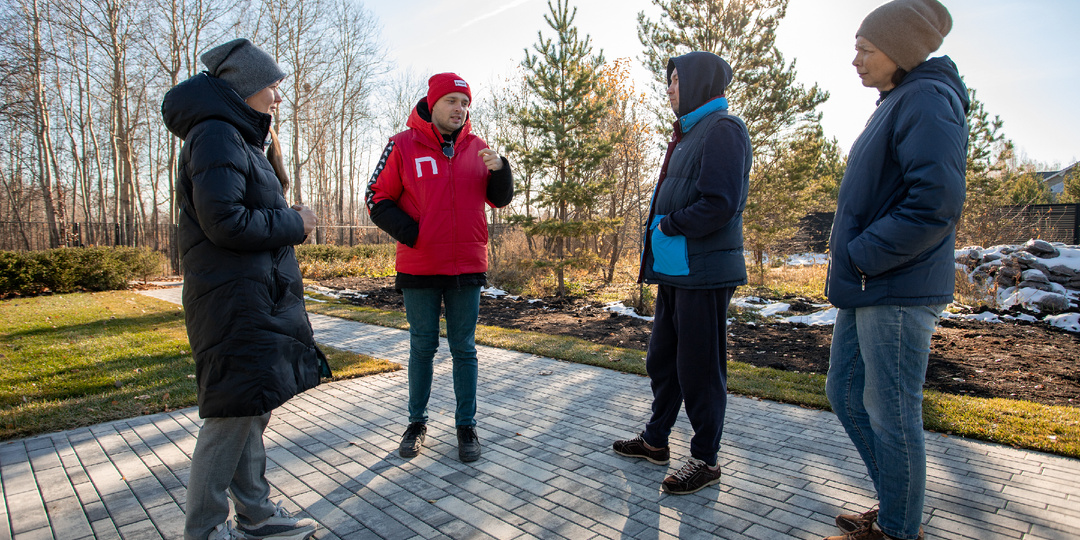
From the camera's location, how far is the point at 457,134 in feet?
11.1

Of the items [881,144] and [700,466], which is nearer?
[881,144]

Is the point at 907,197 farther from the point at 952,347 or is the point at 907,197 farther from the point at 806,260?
the point at 806,260

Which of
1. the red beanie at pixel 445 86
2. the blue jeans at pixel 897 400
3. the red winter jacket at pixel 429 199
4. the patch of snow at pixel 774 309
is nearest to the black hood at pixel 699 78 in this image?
the red winter jacket at pixel 429 199

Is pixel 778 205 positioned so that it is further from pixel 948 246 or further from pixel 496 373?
pixel 948 246

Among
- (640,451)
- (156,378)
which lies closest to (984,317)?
(640,451)

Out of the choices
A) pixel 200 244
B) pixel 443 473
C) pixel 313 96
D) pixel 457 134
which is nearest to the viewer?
pixel 200 244

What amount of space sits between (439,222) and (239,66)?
4.27ft

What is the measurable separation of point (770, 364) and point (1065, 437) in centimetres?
255

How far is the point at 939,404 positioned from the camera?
4.02 m

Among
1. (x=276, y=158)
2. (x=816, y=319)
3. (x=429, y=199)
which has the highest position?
(x=276, y=158)

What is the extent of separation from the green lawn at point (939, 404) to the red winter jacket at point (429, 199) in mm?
2645

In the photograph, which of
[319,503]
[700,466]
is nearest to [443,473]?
[319,503]

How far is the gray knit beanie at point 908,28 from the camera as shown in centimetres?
209

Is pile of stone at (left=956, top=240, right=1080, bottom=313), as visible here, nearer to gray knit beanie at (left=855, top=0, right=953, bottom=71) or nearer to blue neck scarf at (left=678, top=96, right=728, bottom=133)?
blue neck scarf at (left=678, top=96, right=728, bottom=133)
